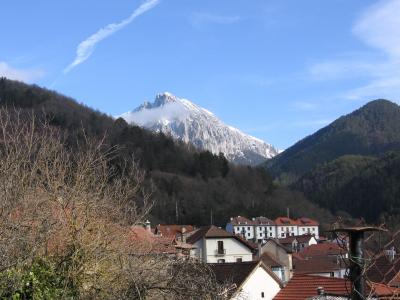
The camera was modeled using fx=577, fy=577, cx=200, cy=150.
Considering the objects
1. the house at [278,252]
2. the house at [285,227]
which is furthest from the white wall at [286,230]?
the house at [278,252]

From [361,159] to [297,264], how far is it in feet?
426

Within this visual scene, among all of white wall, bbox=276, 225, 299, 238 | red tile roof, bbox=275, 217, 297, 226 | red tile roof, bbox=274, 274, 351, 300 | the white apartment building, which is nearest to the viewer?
red tile roof, bbox=274, 274, 351, 300

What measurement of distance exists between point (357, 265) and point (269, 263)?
37.6 m

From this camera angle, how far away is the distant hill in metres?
124

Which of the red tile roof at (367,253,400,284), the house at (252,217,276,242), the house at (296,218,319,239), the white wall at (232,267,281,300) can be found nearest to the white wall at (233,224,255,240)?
the house at (252,217,276,242)

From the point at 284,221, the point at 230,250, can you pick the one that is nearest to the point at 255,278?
the point at 230,250

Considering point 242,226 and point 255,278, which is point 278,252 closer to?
point 255,278

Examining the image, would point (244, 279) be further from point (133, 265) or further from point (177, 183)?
point (177, 183)

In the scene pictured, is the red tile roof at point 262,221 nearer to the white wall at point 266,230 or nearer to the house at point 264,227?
the house at point 264,227

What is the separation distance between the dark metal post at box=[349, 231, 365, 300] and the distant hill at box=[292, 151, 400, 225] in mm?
109077

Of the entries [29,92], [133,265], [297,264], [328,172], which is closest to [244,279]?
[133,265]

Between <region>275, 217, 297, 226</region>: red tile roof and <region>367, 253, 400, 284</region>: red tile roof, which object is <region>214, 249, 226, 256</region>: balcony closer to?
<region>367, 253, 400, 284</region>: red tile roof

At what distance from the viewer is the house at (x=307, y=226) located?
11169cm

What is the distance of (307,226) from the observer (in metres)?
113
